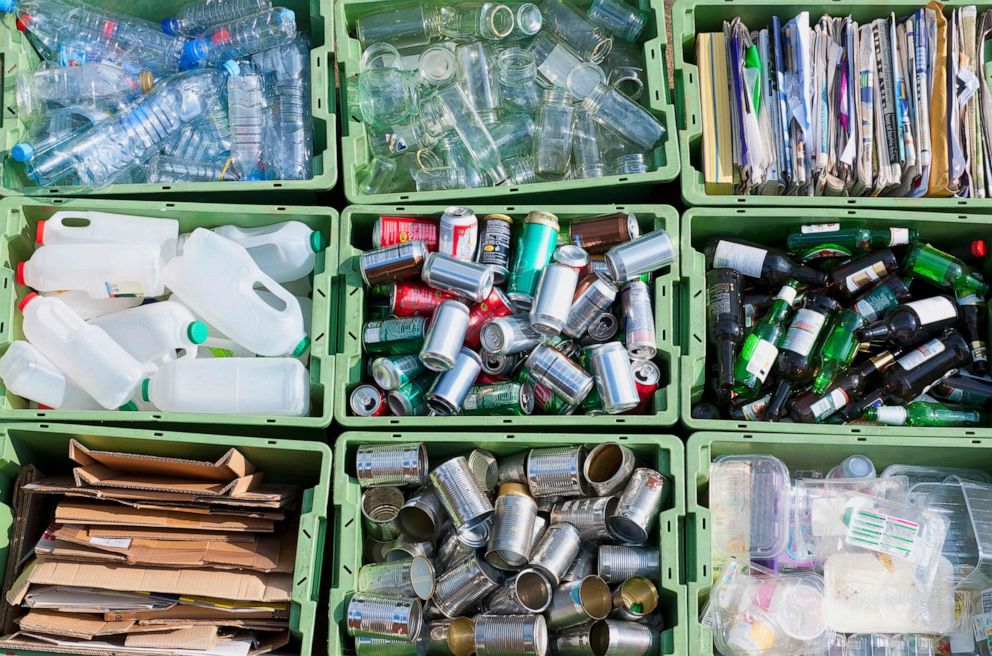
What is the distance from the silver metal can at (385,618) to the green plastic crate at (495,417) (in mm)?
520

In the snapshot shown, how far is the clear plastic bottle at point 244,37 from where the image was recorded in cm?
338

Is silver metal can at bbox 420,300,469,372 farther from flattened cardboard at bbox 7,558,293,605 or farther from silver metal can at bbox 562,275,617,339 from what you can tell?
flattened cardboard at bbox 7,558,293,605

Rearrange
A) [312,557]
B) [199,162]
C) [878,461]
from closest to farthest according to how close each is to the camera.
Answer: [312,557] < [878,461] < [199,162]

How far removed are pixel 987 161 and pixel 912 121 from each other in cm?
29

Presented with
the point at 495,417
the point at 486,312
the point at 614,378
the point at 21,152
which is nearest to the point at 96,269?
the point at 21,152

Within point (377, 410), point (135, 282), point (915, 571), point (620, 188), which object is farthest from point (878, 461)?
point (135, 282)

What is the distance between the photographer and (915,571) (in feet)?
9.24

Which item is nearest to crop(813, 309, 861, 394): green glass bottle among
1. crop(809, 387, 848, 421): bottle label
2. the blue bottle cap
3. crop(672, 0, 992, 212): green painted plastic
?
crop(809, 387, 848, 421): bottle label

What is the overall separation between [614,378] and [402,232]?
32.8 inches

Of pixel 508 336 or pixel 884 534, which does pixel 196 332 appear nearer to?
pixel 508 336

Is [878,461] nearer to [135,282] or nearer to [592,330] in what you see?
[592,330]

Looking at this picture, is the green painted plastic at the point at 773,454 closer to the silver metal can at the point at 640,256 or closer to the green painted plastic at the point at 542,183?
the silver metal can at the point at 640,256

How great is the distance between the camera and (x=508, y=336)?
2873 mm

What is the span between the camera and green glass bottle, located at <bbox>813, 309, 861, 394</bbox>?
117 inches
